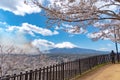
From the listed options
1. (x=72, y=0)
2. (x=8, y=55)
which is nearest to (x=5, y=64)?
(x=8, y=55)

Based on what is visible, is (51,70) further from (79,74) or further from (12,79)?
(79,74)

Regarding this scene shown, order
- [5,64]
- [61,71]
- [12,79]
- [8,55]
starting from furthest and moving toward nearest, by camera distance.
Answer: [8,55]
[5,64]
[61,71]
[12,79]

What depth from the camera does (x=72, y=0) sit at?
47.4 feet

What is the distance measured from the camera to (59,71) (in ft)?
48.8

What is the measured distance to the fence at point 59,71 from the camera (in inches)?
414

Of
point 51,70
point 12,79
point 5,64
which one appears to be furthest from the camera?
point 5,64

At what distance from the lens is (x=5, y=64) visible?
97.2 feet

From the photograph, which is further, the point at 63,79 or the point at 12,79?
the point at 63,79

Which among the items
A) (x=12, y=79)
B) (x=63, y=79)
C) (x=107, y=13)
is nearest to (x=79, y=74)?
(x=63, y=79)

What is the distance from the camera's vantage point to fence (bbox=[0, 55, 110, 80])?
10519 mm

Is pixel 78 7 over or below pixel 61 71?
over

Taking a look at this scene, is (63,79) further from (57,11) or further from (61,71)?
(57,11)

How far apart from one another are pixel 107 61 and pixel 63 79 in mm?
18287

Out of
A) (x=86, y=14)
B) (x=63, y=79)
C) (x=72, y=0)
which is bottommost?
(x=63, y=79)
